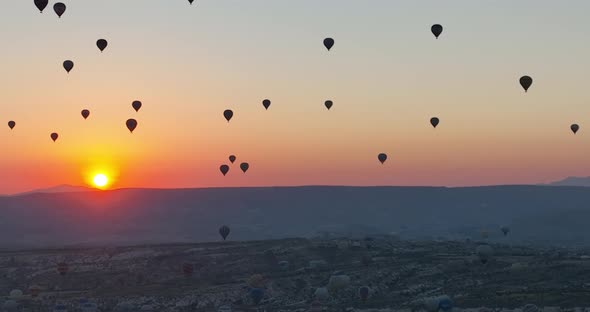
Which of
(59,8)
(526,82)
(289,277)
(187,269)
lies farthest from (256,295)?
(59,8)

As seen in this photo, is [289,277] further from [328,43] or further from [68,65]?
[68,65]

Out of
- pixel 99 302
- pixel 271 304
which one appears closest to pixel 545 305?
pixel 271 304

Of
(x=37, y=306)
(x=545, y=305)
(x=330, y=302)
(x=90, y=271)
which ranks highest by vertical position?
(x=90, y=271)

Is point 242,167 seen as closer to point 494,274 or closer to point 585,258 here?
point 494,274

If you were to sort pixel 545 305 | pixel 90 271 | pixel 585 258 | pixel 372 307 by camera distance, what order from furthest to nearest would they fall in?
pixel 90 271 → pixel 585 258 → pixel 372 307 → pixel 545 305

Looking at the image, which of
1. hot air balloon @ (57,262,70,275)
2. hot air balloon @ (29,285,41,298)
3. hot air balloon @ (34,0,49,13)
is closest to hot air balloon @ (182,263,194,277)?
hot air balloon @ (57,262,70,275)

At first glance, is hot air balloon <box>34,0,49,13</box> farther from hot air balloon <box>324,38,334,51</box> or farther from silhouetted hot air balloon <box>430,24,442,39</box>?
silhouetted hot air balloon <box>430,24,442,39</box>
